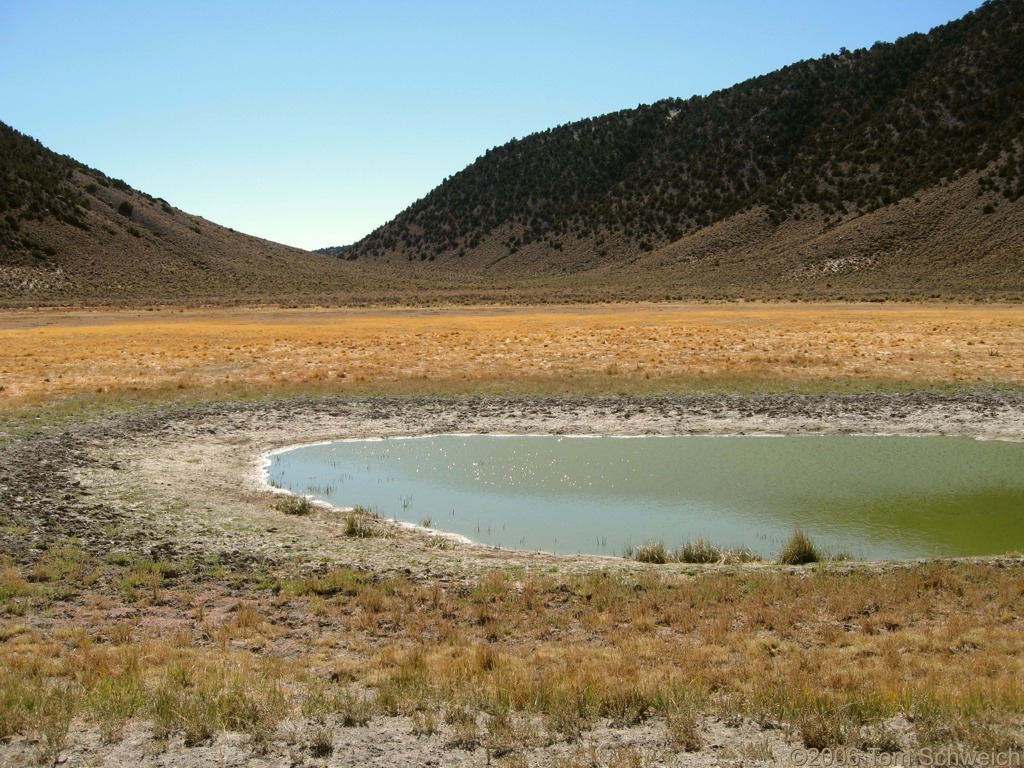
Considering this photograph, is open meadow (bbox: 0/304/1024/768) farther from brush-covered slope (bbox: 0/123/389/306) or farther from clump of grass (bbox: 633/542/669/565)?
brush-covered slope (bbox: 0/123/389/306)

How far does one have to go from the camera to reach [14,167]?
135 meters

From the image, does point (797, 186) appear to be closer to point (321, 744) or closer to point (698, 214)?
point (698, 214)

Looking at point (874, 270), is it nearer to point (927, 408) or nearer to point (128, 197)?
point (927, 408)

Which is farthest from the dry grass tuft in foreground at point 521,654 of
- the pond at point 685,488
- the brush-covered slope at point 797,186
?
the brush-covered slope at point 797,186

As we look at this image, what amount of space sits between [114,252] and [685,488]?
4934 inches

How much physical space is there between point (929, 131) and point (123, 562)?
147 metres

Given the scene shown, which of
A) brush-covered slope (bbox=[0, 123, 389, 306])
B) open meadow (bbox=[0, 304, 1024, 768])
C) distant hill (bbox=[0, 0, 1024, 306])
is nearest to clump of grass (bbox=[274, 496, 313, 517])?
open meadow (bbox=[0, 304, 1024, 768])

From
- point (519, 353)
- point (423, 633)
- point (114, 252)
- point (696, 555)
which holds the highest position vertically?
point (114, 252)

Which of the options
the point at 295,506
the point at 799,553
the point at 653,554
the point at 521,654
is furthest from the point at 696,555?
the point at 295,506

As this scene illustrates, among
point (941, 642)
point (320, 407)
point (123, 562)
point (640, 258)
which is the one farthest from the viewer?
point (640, 258)

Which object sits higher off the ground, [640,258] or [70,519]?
[640,258]

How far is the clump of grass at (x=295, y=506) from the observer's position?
17672 millimetres

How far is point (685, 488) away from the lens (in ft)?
66.7

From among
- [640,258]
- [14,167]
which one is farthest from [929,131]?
[14,167]
